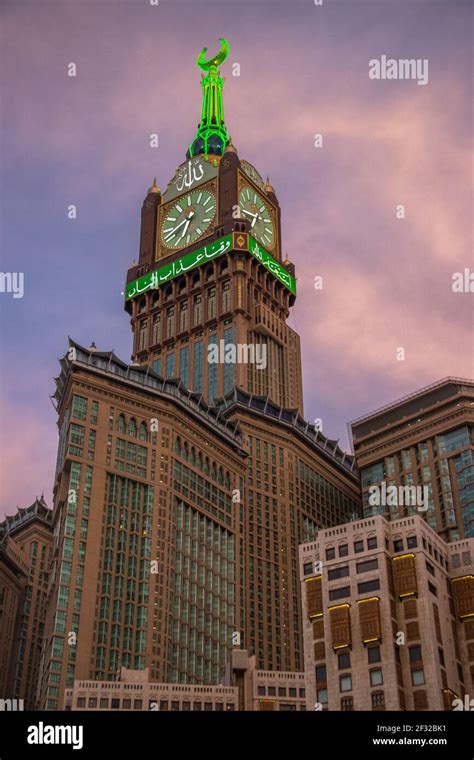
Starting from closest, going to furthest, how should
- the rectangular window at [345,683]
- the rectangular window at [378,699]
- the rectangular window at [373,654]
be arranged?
the rectangular window at [378,699] < the rectangular window at [373,654] < the rectangular window at [345,683]

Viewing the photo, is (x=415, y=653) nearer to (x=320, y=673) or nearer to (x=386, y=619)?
(x=386, y=619)

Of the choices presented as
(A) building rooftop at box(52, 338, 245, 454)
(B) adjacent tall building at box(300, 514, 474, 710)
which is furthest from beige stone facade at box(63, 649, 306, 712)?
(A) building rooftop at box(52, 338, 245, 454)

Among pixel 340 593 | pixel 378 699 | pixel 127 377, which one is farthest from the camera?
pixel 127 377

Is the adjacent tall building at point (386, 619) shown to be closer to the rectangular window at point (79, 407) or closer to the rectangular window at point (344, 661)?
the rectangular window at point (344, 661)

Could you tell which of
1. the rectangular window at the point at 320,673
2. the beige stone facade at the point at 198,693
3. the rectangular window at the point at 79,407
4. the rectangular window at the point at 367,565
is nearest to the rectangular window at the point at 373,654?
the rectangular window at the point at 320,673

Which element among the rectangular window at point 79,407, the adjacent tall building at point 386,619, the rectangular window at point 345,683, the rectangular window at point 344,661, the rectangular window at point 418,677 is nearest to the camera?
the rectangular window at point 418,677

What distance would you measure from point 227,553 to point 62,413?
42.2 m

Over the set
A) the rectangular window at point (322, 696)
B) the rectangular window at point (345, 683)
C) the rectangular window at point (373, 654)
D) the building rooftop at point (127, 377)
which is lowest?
the rectangular window at point (322, 696)

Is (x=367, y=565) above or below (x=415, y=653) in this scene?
above

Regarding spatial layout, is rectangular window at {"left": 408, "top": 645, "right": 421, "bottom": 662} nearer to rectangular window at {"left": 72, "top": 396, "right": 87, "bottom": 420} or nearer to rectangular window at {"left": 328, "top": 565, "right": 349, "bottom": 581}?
rectangular window at {"left": 328, "top": 565, "right": 349, "bottom": 581}

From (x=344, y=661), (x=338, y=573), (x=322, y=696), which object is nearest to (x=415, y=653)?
(x=344, y=661)

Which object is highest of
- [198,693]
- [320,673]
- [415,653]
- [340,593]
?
[340,593]

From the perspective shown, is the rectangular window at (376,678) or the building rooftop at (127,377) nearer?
the rectangular window at (376,678)

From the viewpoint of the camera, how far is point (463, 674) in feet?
372
